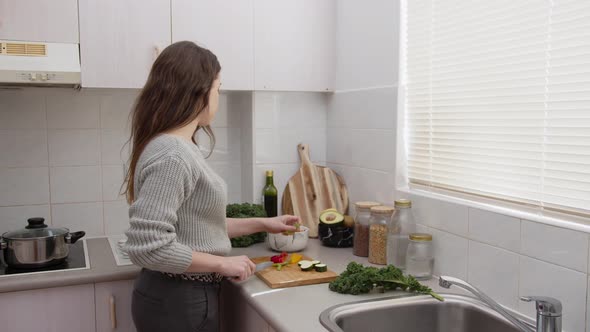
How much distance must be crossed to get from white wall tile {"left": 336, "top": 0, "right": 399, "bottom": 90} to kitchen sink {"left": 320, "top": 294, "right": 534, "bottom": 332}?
2.77 feet

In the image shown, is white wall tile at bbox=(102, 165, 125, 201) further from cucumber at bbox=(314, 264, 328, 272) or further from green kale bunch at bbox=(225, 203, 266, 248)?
cucumber at bbox=(314, 264, 328, 272)

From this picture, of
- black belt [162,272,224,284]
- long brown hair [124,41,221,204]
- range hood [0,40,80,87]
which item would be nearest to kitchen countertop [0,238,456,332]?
black belt [162,272,224,284]

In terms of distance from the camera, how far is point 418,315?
162 cm

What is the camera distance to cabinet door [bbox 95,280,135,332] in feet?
6.39

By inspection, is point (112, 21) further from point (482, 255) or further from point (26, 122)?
point (482, 255)

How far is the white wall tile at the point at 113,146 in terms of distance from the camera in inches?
94.3

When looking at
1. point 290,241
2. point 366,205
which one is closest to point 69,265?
point 290,241

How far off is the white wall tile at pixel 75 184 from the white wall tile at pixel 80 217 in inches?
1.0

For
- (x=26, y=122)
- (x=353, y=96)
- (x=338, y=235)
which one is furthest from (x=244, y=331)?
(x=26, y=122)

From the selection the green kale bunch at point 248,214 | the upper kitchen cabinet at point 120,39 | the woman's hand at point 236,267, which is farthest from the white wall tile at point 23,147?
the woman's hand at point 236,267

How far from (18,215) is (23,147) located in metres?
0.28

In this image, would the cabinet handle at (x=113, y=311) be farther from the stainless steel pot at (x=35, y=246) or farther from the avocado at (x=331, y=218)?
the avocado at (x=331, y=218)

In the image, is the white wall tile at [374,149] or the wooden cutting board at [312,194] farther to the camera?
the wooden cutting board at [312,194]

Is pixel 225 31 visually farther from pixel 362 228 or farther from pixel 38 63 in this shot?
pixel 362 228
